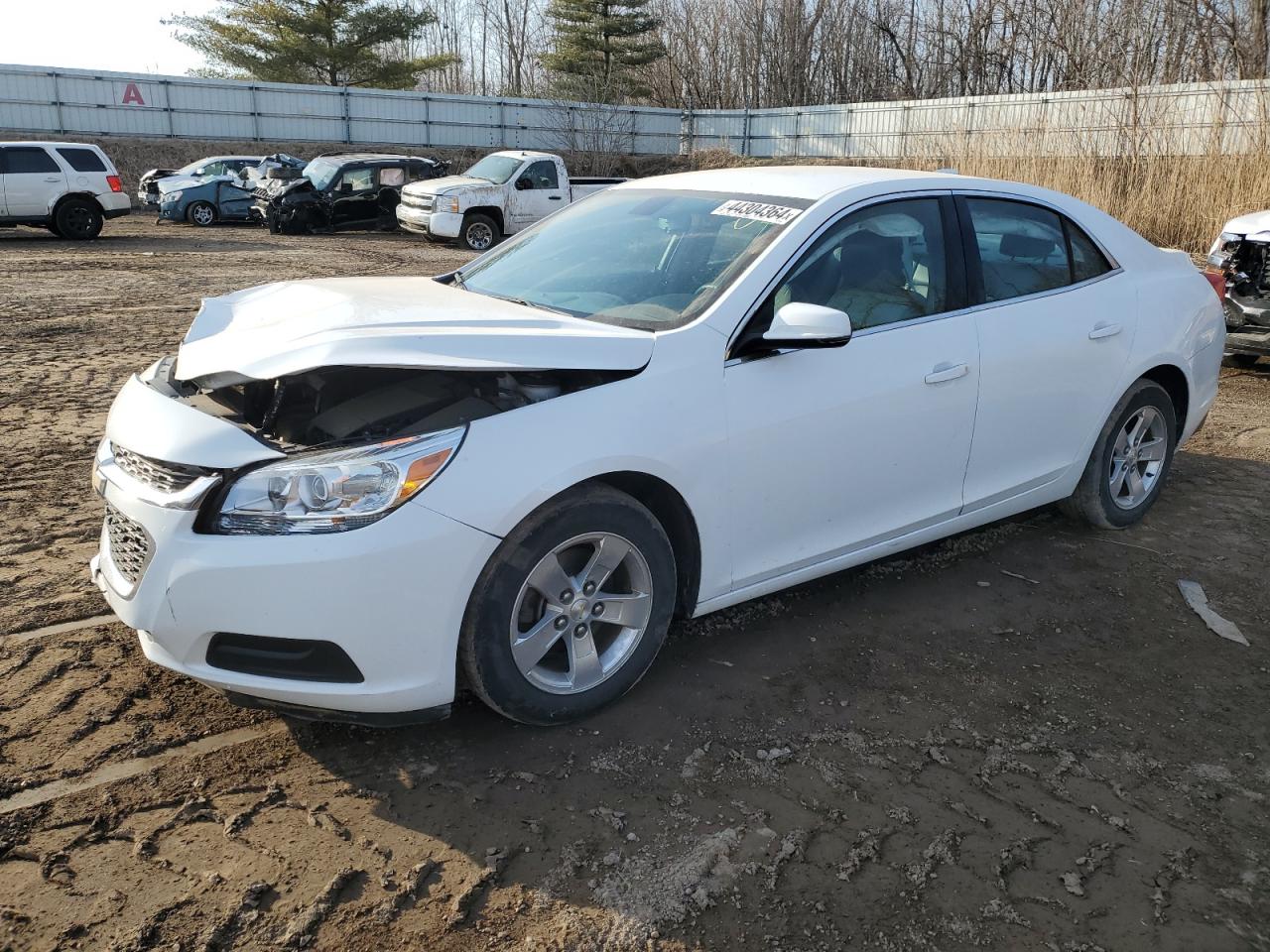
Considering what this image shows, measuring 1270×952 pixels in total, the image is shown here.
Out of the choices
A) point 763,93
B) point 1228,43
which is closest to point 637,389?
point 1228,43

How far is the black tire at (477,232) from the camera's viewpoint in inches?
743

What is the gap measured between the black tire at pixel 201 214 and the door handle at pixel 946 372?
2264 cm

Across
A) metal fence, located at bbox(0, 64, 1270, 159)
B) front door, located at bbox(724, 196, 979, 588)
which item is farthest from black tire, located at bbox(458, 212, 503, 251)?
front door, located at bbox(724, 196, 979, 588)

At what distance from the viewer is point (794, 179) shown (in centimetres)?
403

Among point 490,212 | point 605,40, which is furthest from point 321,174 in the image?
point 605,40

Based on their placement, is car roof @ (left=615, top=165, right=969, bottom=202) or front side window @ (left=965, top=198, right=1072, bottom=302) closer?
car roof @ (left=615, top=165, right=969, bottom=202)

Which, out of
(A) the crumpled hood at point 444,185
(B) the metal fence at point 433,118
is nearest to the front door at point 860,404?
(A) the crumpled hood at point 444,185

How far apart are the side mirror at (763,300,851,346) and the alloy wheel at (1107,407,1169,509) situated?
2.26m

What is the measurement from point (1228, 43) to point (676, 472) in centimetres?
1712

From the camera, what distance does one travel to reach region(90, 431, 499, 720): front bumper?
2.65m

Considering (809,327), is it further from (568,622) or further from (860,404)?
(568,622)

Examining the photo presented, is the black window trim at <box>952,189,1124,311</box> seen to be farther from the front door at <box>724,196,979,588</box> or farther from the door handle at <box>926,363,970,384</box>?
the door handle at <box>926,363,970,384</box>

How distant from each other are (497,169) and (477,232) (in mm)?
1497

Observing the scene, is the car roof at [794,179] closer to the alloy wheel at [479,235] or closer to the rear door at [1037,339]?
the rear door at [1037,339]
